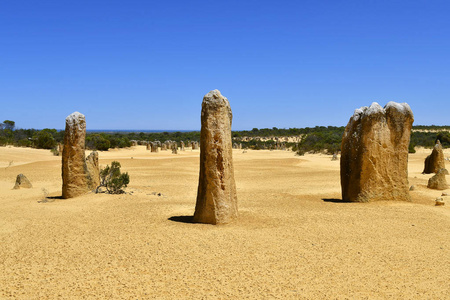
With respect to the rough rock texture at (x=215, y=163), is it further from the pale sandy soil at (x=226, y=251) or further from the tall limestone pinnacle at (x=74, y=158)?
the tall limestone pinnacle at (x=74, y=158)

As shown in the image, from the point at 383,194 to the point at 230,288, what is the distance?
27.2 ft

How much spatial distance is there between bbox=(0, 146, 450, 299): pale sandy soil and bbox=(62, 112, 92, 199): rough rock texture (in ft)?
2.32

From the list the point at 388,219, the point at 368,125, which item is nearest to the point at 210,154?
the point at 388,219

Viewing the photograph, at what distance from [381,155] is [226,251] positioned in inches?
286

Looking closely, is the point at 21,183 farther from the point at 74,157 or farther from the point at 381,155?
the point at 381,155

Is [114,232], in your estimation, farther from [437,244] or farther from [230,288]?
[437,244]

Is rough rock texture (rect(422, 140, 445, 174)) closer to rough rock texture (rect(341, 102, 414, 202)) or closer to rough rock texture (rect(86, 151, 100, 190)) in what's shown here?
rough rock texture (rect(341, 102, 414, 202))

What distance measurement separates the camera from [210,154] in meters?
9.05

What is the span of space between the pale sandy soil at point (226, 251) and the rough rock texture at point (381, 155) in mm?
514

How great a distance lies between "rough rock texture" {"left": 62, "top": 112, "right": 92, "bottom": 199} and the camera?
1309 cm

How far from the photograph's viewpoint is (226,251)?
7094 mm

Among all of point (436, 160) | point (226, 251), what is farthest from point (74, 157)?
point (436, 160)

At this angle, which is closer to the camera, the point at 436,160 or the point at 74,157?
the point at 74,157

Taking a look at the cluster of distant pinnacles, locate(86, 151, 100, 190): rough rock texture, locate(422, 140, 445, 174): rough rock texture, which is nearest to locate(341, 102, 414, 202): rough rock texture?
the cluster of distant pinnacles
